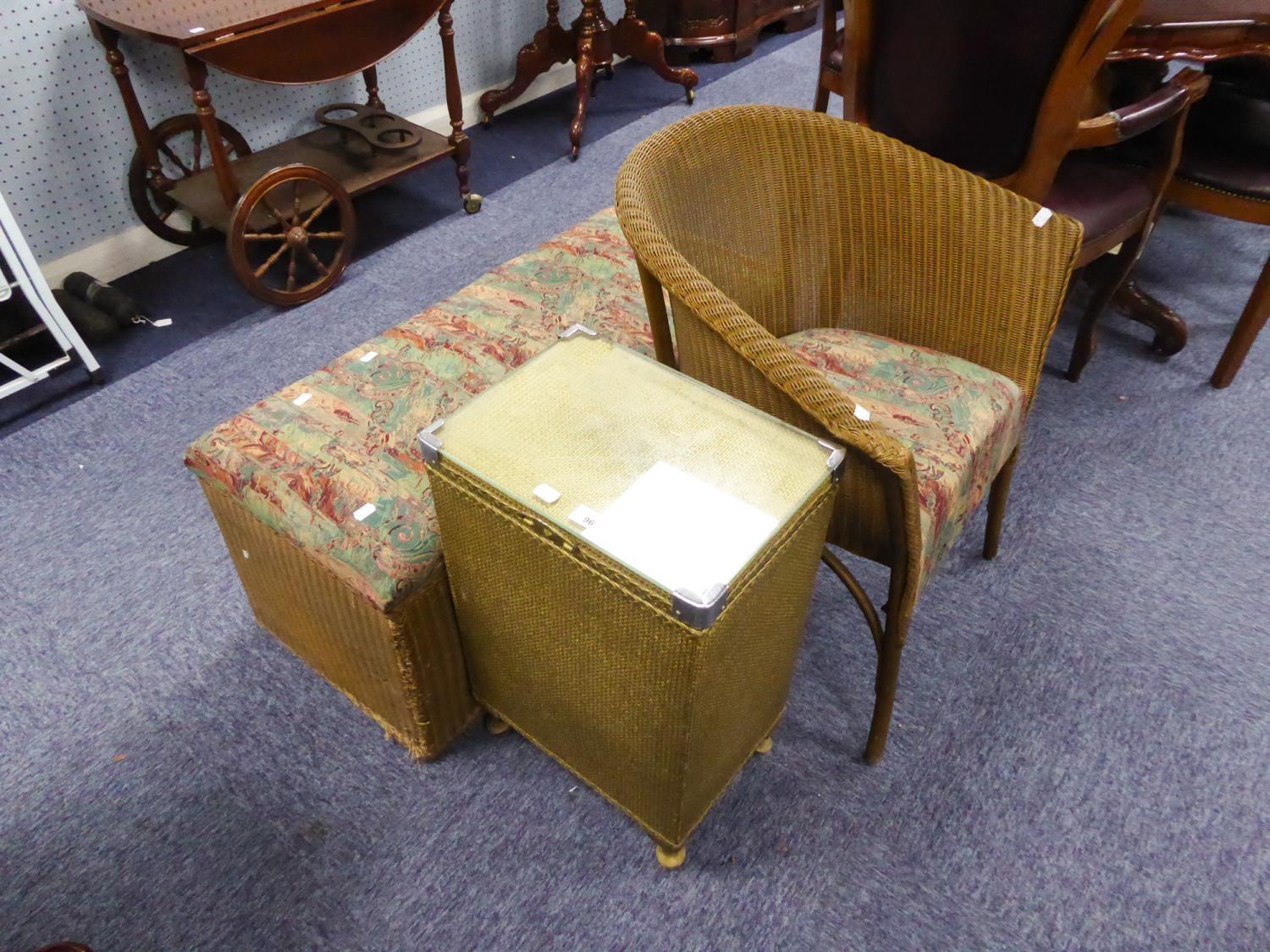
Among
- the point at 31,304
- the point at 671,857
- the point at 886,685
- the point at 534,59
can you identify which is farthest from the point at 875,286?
the point at 534,59

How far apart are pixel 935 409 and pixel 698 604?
2.06ft

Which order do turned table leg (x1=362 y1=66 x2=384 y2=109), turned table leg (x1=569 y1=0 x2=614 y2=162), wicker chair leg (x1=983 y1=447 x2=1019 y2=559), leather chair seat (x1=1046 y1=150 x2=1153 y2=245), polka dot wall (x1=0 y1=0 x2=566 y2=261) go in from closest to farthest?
wicker chair leg (x1=983 y1=447 x2=1019 y2=559) < leather chair seat (x1=1046 y1=150 x2=1153 y2=245) < polka dot wall (x1=0 y1=0 x2=566 y2=261) < turned table leg (x1=362 y1=66 x2=384 y2=109) < turned table leg (x1=569 y1=0 x2=614 y2=162)

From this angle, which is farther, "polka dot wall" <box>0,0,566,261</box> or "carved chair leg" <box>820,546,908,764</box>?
"polka dot wall" <box>0,0,566,261</box>

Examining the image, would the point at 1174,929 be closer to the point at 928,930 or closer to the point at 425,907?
the point at 928,930

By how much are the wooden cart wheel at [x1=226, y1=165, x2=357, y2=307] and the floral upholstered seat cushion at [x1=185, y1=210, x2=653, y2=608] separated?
83cm

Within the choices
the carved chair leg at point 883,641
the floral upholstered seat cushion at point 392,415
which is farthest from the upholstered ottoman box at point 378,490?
the carved chair leg at point 883,641

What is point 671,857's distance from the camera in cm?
123

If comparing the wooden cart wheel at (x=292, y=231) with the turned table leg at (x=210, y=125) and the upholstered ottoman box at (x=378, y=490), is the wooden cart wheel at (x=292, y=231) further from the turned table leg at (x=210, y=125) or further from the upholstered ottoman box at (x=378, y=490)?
the upholstered ottoman box at (x=378, y=490)

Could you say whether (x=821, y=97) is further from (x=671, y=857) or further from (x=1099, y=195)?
(x=671, y=857)

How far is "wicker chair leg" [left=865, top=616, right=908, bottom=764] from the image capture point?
1.21m

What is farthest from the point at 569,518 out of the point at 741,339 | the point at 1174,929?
the point at 1174,929

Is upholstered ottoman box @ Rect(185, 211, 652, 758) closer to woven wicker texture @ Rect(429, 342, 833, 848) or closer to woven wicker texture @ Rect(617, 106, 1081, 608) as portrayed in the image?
woven wicker texture @ Rect(429, 342, 833, 848)

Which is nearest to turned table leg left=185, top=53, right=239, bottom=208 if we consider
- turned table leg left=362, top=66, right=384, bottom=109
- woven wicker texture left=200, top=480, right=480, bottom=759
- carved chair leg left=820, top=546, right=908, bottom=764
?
turned table leg left=362, top=66, right=384, bottom=109

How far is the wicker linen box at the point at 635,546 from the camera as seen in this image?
2.92 ft
